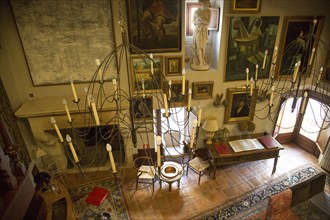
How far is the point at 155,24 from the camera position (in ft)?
15.9

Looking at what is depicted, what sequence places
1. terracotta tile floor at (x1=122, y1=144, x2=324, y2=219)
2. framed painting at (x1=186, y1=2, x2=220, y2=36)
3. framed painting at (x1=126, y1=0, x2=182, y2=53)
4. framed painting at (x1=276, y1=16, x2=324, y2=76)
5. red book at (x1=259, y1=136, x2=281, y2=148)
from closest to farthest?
framed painting at (x1=126, y1=0, x2=182, y2=53) → terracotta tile floor at (x1=122, y1=144, x2=324, y2=219) → framed painting at (x1=186, y1=2, x2=220, y2=36) → framed painting at (x1=276, y1=16, x2=324, y2=76) → red book at (x1=259, y1=136, x2=281, y2=148)

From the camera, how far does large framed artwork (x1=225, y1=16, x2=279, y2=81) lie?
5.18 metres

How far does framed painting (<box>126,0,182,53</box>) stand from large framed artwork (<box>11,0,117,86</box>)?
53 centimetres

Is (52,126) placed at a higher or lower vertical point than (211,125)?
higher

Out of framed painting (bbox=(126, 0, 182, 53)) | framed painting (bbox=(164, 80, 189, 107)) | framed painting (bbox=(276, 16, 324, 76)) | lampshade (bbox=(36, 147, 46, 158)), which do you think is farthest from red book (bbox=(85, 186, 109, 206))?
framed painting (bbox=(276, 16, 324, 76))

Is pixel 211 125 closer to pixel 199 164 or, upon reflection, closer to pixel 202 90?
pixel 202 90

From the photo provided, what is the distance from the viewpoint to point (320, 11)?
5414 mm

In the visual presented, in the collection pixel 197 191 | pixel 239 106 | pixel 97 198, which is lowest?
pixel 197 191

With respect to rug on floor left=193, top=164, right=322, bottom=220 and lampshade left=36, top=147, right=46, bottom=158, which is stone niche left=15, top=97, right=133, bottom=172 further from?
rug on floor left=193, top=164, right=322, bottom=220

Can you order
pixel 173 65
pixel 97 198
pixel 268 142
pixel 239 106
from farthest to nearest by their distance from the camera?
pixel 239 106 → pixel 268 142 → pixel 173 65 → pixel 97 198

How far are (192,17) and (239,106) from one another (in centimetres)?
273

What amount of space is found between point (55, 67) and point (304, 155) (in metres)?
7.46

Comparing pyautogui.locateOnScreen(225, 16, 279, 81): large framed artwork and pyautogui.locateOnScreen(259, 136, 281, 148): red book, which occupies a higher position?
pyautogui.locateOnScreen(225, 16, 279, 81): large framed artwork

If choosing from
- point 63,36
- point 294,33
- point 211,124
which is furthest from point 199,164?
point 63,36
